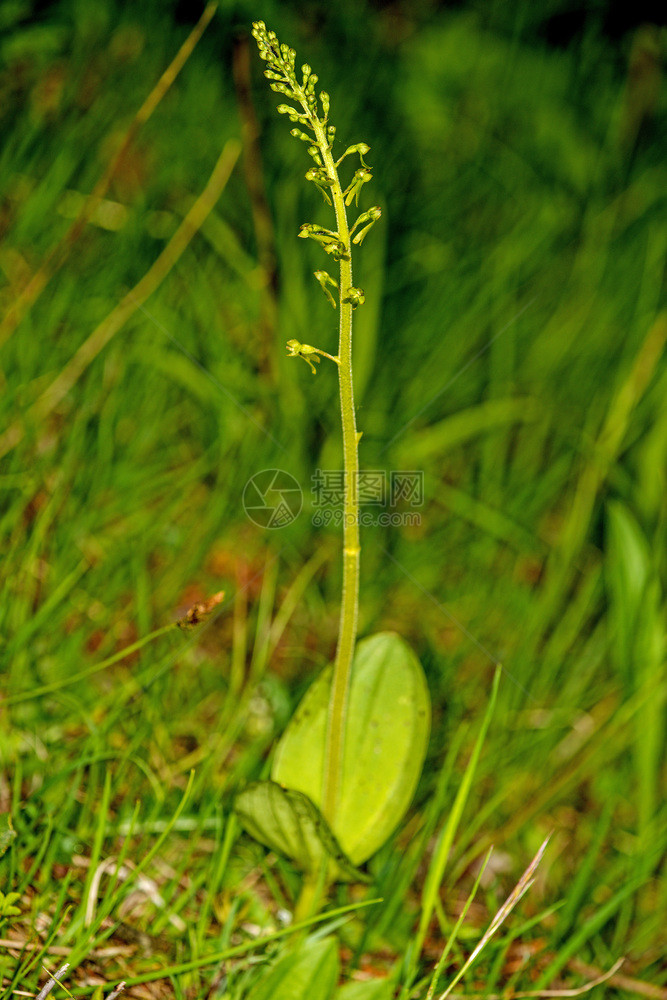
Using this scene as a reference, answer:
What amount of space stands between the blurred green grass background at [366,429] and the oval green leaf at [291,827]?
0.35 ft

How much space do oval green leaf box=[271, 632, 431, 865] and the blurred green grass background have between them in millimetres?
111

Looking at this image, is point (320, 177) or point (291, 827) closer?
point (320, 177)

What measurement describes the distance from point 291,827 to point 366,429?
150 cm

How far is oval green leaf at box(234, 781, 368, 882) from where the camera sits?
1.43 metres

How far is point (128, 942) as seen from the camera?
1.52 metres

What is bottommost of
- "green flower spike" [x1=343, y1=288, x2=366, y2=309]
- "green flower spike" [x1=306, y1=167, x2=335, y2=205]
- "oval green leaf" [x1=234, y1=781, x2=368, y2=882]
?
"oval green leaf" [x1=234, y1=781, x2=368, y2=882]

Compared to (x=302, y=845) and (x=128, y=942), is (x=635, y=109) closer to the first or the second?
(x=302, y=845)

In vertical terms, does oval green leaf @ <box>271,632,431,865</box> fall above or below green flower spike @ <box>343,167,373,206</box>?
below

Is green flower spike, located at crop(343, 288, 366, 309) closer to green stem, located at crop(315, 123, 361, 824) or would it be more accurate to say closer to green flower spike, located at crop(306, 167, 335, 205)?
green stem, located at crop(315, 123, 361, 824)

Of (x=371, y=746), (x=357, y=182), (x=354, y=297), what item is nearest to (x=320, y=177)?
(x=357, y=182)

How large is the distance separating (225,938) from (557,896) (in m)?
0.87

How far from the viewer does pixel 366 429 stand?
8.80ft

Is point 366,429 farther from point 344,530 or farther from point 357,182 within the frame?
point 357,182

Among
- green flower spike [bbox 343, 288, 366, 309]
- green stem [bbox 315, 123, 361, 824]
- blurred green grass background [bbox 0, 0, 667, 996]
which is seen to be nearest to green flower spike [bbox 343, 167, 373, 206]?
green stem [bbox 315, 123, 361, 824]
